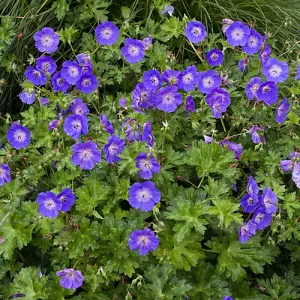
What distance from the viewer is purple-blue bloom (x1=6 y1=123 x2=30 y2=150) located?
253cm

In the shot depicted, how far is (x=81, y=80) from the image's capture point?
2.67m

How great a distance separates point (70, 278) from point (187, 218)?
1.64 feet

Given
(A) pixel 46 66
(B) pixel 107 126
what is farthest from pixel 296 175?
(A) pixel 46 66

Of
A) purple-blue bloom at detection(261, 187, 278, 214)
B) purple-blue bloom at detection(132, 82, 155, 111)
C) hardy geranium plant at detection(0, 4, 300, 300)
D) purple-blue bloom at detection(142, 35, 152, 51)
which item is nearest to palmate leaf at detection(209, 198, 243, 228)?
hardy geranium plant at detection(0, 4, 300, 300)

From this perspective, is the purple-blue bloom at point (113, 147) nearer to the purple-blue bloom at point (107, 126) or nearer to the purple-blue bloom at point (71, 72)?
the purple-blue bloom at point (107, 126)

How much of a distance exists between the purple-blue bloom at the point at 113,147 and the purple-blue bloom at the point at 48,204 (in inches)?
10.6

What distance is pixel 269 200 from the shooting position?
2230 mm

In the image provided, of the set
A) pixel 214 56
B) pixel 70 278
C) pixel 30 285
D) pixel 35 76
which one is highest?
pixel 214 56

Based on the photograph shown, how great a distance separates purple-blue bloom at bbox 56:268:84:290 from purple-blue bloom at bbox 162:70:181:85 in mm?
934

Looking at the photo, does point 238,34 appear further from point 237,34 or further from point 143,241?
point 143,241

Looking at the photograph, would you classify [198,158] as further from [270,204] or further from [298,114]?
[298,114]

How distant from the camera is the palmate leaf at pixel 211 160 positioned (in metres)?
2.35

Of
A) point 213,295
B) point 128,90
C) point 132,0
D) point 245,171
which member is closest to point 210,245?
point 213,295

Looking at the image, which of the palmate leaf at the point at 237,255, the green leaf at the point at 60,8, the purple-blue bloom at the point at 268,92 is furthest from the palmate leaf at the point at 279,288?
the green leaf at the point at 60,8
